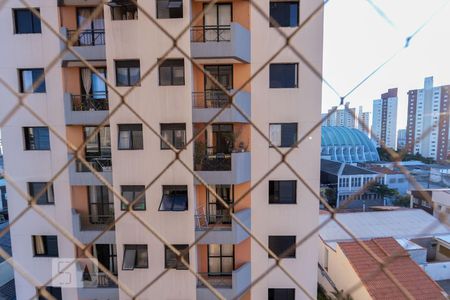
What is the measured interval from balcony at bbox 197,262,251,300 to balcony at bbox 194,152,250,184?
138cm

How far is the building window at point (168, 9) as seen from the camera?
134 inches

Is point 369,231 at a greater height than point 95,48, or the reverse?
point 95,48

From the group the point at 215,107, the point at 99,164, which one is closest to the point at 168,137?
the point at 215,107

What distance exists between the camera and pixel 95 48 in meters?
3.61

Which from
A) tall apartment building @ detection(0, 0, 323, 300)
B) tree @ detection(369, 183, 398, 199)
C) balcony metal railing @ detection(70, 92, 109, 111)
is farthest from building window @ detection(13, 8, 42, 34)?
tree @ detection(369, 183, 398, 199)

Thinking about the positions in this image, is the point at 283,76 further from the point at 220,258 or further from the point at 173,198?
the point at 220,258

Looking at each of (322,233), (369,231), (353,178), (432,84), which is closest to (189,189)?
(432,84)

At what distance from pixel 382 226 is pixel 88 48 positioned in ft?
29.8

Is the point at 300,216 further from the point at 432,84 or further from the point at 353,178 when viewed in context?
the point at 353,178

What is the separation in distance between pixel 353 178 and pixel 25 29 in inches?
656

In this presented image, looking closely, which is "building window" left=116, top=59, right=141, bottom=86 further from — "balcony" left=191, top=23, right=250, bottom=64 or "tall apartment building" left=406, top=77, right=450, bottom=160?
"tall apartment building" left=406, top=77, right=450, bottom=160

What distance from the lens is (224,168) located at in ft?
12.0

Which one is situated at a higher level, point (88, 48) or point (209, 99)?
point (88, 48)

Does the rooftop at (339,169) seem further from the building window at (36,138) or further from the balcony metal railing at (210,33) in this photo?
the building window at (36,138)
